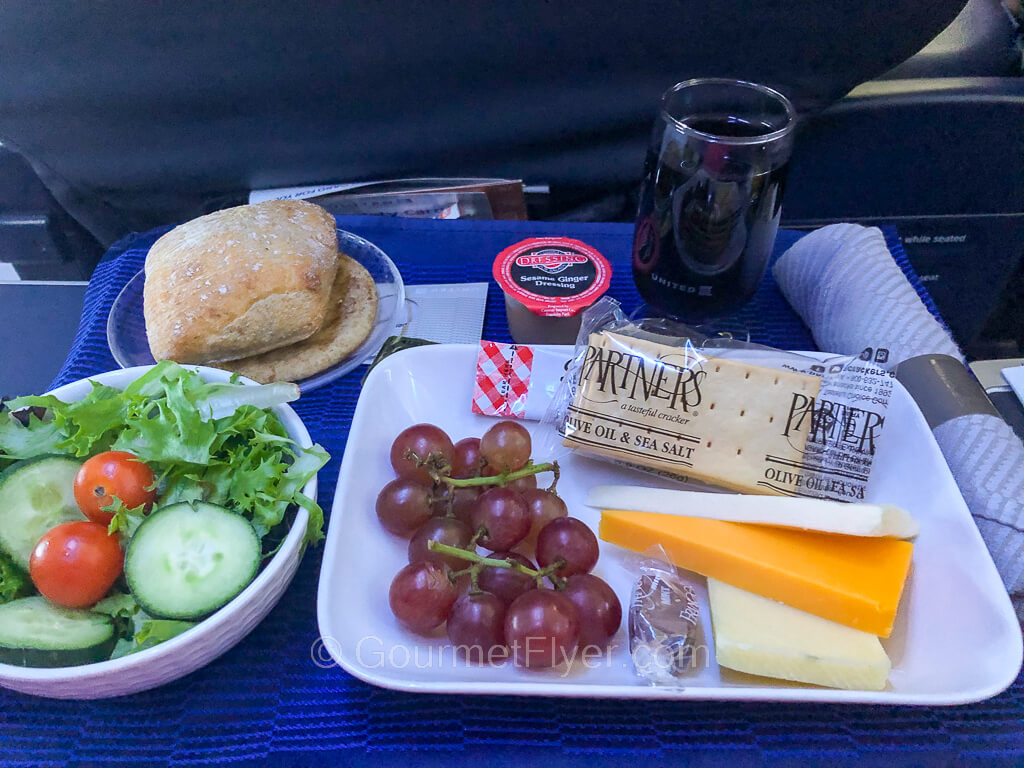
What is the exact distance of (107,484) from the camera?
56cm

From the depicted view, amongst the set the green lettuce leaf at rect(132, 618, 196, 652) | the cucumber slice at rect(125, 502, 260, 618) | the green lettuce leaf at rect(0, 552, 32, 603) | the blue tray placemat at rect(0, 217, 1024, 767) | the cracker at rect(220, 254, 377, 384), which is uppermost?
the cucumber slice at rect(125, 502, 260, 618)

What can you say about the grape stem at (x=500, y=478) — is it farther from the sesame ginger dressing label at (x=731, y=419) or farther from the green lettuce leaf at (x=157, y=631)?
the green lettuce leaf at (x=157, y=631)

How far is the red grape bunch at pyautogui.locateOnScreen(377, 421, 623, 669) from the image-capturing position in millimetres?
544

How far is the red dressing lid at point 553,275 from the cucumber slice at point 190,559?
42cm

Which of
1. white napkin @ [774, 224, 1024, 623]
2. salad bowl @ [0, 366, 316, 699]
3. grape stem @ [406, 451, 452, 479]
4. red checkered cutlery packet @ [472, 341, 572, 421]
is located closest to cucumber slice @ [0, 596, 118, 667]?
salad bowl @ [0, 366, 316, 699]

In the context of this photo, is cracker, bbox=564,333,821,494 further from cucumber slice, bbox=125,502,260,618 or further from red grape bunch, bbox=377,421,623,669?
cucumber slice, bbox=125,502,260,618

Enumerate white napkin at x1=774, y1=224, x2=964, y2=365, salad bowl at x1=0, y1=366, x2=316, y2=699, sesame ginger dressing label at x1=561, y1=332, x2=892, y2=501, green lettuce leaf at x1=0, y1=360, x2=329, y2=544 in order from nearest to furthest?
salad bowl at x1=0, y1=366, x2=316, y2=699 → green lettuce leaf at x1=0, y1=360, x2=329, y2=544 → sesame ginger dressing label at x1=561, y1=332, x2=892, y2=501 → white napkin at x1=774, y1=224, x2=964, y2=365

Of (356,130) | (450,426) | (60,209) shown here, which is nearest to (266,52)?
(356,130)

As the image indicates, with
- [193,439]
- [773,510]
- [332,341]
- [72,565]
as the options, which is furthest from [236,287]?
[773,510]

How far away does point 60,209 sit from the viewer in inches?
48.1

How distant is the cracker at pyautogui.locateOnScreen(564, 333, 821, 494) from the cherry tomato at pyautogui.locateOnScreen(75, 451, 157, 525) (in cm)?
40

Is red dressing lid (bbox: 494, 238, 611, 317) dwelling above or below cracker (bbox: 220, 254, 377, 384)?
above

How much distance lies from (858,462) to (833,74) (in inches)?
28.3

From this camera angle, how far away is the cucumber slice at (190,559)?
1.67ft
